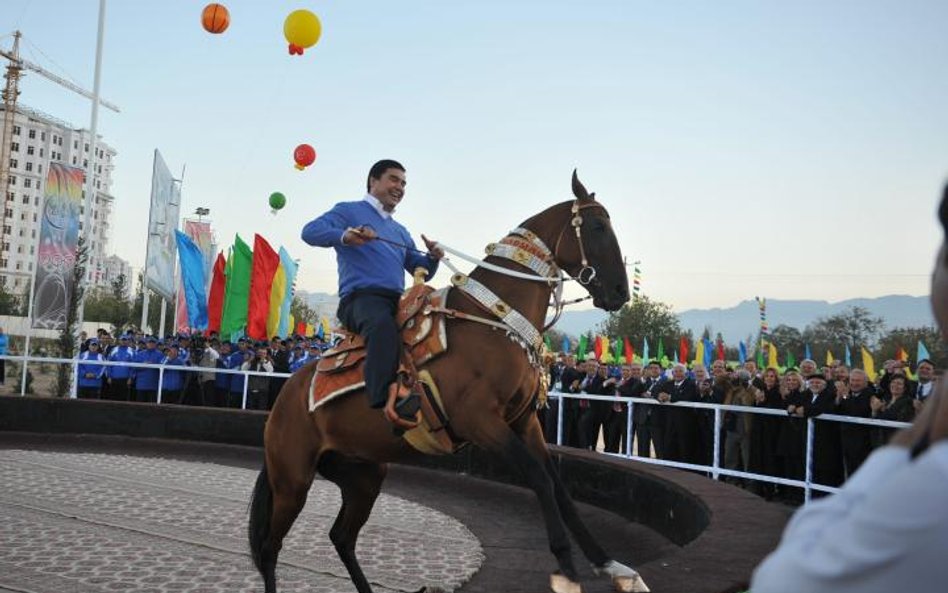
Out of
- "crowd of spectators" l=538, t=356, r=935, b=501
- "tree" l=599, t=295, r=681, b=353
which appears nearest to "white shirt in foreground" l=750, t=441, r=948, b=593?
"crowd of spectators" l=538, t=356, r=935, b=501

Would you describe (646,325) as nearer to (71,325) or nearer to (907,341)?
(907,341)

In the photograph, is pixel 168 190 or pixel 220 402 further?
pixel 168 190

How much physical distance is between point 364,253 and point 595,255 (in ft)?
5.45

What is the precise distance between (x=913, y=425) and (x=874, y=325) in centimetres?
9508

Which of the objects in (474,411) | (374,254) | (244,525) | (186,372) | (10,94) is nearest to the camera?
(474,411)

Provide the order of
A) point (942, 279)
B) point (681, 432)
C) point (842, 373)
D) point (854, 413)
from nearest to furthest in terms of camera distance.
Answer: point (942, 279), point (854, 413), point (842, 373), point (681, 432)

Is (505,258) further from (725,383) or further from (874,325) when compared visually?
(874,325)

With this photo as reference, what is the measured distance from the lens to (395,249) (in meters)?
6.01

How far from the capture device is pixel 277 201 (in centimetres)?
2597

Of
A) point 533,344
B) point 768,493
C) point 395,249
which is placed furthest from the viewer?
point 768,493

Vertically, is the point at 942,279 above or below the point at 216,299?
below

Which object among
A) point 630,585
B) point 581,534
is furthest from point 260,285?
point 630,585

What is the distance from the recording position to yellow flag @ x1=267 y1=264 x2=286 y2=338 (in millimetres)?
23266

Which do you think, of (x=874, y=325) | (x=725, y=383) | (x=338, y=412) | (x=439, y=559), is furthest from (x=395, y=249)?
(x=874, y=325)
